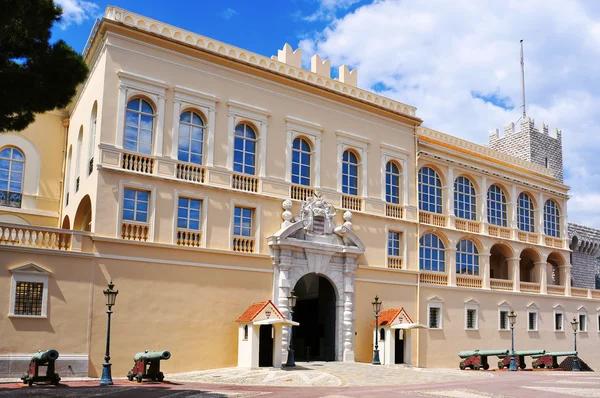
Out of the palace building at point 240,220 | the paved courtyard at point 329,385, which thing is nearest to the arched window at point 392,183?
the palace building at point 240,220

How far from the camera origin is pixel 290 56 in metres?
27.9

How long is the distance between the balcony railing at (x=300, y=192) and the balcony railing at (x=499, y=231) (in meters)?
11.5

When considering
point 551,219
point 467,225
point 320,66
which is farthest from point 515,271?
point 320,66

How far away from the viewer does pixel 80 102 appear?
25.8 meters

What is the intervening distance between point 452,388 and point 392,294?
31.6ft

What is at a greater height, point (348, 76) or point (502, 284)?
point (348, 76)

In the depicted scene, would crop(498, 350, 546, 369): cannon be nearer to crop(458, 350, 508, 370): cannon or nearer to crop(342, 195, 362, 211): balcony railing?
crop(458, 350, 508, 370): cannon

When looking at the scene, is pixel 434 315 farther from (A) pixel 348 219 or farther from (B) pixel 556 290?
(B) pixel 556 290

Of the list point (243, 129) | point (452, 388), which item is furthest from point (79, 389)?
point (243, 129)

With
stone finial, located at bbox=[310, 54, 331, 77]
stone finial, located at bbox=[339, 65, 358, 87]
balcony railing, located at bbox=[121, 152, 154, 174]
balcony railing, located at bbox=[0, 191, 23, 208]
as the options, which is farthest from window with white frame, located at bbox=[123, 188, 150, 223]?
stone finial, located at bbox=[339, 65, 358, 87]

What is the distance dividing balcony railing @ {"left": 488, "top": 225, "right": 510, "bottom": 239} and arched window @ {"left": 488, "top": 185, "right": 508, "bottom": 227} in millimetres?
317

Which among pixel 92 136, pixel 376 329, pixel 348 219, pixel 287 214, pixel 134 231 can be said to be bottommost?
pixel 376 329

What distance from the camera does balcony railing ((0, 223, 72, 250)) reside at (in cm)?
1936

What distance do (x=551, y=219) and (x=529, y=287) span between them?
464 centimetres
